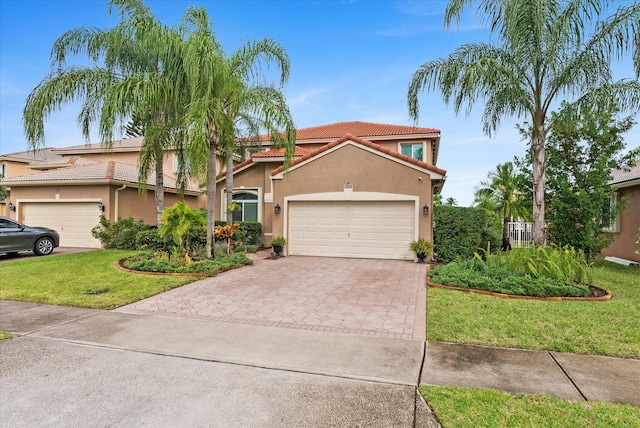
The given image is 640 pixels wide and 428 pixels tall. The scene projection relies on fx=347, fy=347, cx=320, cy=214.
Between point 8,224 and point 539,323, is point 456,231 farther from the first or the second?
point 8,224

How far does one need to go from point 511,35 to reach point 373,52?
267 inches

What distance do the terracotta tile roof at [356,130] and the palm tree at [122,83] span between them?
849cm

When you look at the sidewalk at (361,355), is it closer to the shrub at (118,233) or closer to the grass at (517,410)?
the grass at (517,410)

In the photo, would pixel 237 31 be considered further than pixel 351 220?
No

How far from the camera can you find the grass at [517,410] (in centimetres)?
285

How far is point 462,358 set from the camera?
13.9 ft

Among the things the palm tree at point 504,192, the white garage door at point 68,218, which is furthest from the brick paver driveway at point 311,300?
the palm tree at point 504,192

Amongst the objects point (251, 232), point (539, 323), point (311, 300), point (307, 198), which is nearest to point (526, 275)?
point (539, 323)

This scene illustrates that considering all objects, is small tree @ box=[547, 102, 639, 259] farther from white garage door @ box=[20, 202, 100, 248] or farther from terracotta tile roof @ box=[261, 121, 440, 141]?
white garage door @ box=[20, 202, 100, 248]

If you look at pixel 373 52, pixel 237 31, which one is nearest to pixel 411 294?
pixel 237 31

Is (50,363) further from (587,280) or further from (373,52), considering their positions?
(373,52)

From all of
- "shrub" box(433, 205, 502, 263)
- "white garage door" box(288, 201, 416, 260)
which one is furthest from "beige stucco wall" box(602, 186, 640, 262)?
"white garage door" box(288, 201, 416, 260)

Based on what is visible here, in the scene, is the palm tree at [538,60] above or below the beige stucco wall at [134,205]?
above

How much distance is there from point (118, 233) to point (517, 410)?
54.9 ft
